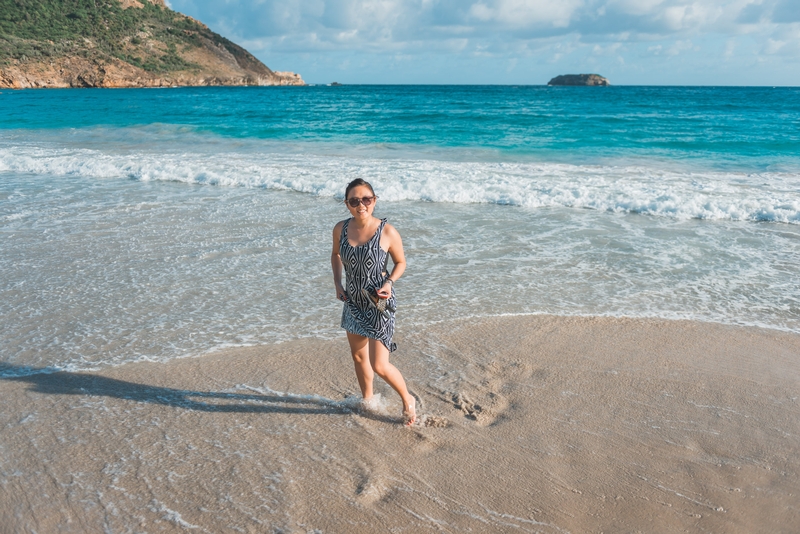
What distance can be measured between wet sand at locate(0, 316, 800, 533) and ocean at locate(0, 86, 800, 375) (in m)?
0.62

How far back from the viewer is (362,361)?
11.8 ft

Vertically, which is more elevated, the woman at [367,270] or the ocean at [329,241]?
the woman at [367,270]

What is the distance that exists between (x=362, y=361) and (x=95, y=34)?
9612 centimetres

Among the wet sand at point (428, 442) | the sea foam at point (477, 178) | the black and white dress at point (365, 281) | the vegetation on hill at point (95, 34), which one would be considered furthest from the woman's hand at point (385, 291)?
the vegetation on hill at point (95, 34)

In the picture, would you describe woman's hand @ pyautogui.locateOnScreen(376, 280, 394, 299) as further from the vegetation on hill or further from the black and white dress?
the vegetation on hill

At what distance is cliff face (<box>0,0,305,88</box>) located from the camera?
242 feet

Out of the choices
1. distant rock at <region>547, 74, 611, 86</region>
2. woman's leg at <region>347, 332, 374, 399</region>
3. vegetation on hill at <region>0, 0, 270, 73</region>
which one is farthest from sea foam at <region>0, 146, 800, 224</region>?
distant rock at <region>547, 74, 611, 86</region>

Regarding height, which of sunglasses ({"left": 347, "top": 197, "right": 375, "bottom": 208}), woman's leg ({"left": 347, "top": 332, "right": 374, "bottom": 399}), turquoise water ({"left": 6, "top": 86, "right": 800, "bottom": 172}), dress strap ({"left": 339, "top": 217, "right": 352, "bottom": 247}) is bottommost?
turquoise water ({"left": 6, "top": 86, "right": 800, "bottom": 172})

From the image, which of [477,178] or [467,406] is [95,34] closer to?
[477,178]

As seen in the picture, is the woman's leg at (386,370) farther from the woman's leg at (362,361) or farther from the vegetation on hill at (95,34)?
the vegetation on hill at (95,34)

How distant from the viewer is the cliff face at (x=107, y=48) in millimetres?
73812

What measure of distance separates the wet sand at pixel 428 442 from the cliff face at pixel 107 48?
8042cm

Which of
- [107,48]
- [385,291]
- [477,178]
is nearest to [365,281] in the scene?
[385,291]

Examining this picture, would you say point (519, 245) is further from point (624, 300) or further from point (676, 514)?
point (676, 514)
